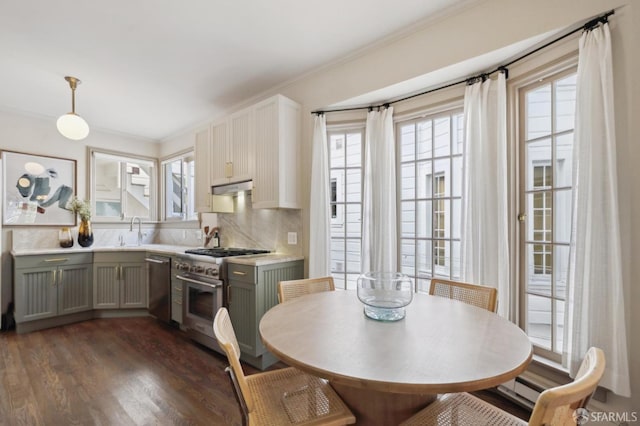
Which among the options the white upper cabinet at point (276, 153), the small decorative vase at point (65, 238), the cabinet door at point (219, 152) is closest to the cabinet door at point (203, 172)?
the cabinet door at point (219, 152)

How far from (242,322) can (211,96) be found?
8.09 feet

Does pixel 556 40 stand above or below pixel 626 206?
above

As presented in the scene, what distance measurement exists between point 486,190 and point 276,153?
178cm

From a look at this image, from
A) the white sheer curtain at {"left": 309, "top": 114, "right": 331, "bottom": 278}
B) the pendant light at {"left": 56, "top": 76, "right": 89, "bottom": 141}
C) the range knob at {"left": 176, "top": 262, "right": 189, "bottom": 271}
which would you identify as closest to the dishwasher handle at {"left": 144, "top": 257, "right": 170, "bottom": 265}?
the range knob at {"left": 176, "top": 262, "right": 189, "bottom": 271}

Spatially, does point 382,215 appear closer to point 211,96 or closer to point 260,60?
point 260,60

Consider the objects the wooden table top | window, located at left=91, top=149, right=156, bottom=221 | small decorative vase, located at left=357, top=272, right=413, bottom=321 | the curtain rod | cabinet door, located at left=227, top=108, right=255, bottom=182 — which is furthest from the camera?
window, located at left=91, top=149, right=156, bottom=221

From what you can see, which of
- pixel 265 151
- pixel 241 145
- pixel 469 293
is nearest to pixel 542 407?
pixel 469 293

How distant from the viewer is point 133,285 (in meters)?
3.88

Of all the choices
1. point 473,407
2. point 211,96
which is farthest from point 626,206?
point 211,96

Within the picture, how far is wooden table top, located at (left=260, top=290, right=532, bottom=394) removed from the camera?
0.86 meters

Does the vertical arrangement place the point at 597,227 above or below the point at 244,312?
above

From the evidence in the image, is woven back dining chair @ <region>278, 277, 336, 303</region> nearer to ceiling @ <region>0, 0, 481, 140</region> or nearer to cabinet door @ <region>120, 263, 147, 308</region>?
ceiling @ <region>0, 0, 481, 140</region>

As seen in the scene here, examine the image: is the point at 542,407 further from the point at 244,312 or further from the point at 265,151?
the point at 265,151

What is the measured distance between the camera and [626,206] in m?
1.48
